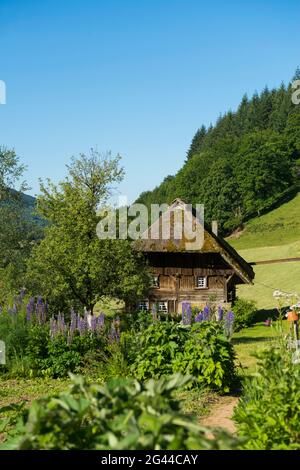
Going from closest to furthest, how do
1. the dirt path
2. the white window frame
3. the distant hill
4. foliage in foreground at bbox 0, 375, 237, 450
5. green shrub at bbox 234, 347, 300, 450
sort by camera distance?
foliage in foreground at bbox 0, 375, 237, 450
green shrub at bbox 234, 347, 300, 450
the dirt path
the white window frame
the distant hill

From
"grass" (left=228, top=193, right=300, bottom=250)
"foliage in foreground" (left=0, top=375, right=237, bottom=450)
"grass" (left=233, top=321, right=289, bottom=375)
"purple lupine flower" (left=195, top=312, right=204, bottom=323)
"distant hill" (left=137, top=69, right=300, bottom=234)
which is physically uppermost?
"distant hill" (left=137, top=69, right=300, bottom=234)

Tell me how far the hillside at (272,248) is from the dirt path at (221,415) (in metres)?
24.7

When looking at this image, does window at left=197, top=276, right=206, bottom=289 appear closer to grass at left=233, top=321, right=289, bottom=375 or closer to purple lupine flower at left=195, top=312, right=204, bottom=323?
→ grass at left=233, top=321, right=289, bottom=375

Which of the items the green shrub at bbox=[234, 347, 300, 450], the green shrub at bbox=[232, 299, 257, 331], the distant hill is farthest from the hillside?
the green shrub at bbox=[234, 347, 300, 450]

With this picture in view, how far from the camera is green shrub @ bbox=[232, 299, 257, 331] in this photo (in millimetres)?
26953

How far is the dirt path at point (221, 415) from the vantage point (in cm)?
669

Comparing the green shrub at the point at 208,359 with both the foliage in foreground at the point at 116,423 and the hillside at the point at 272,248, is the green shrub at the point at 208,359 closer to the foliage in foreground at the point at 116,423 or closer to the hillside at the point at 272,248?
the foliage in foreground at the point at 116,423

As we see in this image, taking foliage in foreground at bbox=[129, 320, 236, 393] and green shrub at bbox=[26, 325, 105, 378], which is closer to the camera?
foliage in foreground at bbox=[129, 320, 236, 393]

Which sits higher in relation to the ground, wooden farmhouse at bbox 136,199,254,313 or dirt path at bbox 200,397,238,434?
wooden farmhouse at bbox 136,199,254,313

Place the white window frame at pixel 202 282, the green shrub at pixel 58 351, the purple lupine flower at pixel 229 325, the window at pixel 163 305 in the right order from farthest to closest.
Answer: the window at pixel 163 305
the white window frame at pixel 202 282
the green shrub at pixel 58 351
the purple lupine flower at pixel 229 325

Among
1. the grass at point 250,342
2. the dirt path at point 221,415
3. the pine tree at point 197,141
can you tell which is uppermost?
the pine tree at point 197,141

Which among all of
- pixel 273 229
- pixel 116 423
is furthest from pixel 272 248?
pixel 116 423

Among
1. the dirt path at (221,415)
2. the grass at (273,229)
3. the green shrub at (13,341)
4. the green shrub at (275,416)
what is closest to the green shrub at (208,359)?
the dirt path at (221,415)
